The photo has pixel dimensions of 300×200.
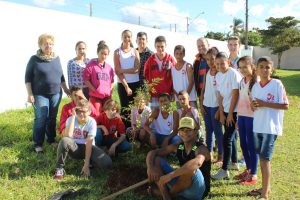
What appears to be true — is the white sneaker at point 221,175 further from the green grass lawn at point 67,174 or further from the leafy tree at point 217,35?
the leafy tree at point 217,35

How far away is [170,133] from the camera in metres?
5.18

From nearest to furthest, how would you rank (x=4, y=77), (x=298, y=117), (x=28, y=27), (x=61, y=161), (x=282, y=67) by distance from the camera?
(x=61, y=161) < (x=4, y=77) < (x=28, y=27) < (x=298, y=117) < (x=282, y=67)

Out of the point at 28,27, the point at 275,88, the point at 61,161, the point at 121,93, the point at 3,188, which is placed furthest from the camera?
the point at 28,27

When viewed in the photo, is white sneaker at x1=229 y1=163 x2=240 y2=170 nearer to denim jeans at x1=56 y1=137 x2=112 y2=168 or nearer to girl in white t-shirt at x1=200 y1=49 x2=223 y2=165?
girl in white t-shirt at x1=200 y1=49 x2=223 y2=165

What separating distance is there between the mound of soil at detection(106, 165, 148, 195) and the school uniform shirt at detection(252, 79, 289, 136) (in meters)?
1.72

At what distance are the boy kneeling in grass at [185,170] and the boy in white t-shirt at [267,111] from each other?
A: 70cm

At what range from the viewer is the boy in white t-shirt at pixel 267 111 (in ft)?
12.2

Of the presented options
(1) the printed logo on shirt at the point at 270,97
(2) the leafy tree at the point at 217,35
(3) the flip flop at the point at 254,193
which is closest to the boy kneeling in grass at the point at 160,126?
(3) the flip flop at the point at 254,193

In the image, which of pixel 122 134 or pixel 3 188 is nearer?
pixel 3 188

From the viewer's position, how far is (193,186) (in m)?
3.64

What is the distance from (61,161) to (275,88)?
120 inches

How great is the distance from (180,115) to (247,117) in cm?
113

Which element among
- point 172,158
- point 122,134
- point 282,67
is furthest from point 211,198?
point 282,67

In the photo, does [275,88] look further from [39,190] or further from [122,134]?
[39,190]
